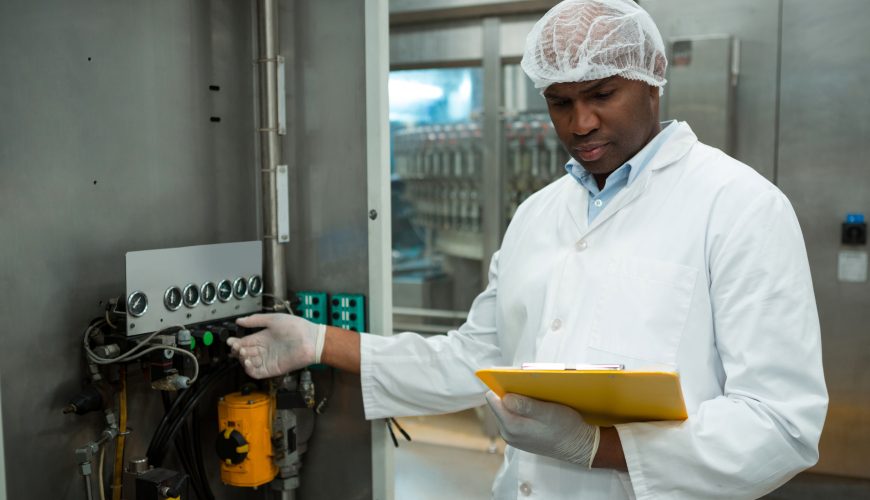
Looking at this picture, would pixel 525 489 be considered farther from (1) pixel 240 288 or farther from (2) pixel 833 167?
(2) pixel 833 167

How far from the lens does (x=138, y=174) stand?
1.48 metres

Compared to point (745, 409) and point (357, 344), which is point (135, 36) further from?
point (745, 409)

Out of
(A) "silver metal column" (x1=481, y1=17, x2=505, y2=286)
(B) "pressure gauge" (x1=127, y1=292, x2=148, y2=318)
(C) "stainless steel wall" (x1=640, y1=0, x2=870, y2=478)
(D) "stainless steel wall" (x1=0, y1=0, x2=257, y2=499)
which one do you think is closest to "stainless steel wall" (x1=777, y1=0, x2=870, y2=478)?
(C) "stainless steel wall" (x1=640, y1=0, x2=870, y2=478)

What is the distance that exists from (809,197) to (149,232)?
2225mm

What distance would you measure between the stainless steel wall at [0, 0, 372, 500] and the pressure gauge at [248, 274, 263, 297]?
110mm

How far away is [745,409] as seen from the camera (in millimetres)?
1012

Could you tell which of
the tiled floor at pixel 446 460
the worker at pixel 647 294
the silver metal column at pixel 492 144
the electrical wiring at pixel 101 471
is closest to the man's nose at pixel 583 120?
the worker at pixel 647 294

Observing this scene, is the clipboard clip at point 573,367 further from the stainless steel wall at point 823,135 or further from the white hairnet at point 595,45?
the stainless steel wall at point 823,135

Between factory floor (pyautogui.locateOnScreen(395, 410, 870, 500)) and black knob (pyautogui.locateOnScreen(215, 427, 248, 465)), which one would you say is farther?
factory floor (pyautogui.locateOnScreen(395, 410, 870, 500))

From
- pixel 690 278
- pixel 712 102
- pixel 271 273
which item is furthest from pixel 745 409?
pixel 712 102

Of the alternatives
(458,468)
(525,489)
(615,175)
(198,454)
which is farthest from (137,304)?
(458,468)

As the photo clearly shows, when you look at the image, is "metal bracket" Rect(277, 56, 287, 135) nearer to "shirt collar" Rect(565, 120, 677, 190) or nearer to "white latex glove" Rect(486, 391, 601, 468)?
"shirt collar" Rect(565, 120, 677, 190)

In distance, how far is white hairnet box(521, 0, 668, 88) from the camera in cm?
116

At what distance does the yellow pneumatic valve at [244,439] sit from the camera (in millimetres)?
1484
